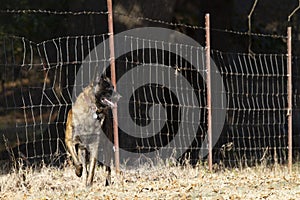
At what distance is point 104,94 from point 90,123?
0.42m

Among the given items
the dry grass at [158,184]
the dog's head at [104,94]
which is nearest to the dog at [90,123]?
the dog's head at [104,94]

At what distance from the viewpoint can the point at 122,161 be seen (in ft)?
38.0

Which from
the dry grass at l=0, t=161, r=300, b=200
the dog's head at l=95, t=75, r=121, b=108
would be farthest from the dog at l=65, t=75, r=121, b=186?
the dry grass at l=0, t=161, r=300, b=200

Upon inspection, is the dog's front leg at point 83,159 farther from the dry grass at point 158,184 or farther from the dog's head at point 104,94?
the dog's head at point 104,94

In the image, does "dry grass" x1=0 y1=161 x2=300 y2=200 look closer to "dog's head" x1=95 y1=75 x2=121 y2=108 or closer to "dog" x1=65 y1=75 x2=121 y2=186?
"dog" x1=65 y1=75 x2=121 y2=186

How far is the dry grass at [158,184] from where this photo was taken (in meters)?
8.73

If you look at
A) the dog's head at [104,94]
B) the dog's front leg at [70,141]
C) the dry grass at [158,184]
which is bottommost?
the dry grass at [158,184]

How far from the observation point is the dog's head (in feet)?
31.3

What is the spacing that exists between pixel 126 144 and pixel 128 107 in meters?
0.64

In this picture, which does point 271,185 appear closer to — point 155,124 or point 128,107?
point 128,107

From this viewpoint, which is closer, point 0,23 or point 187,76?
point 187,76

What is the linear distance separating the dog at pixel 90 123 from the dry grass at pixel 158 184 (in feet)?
1.04

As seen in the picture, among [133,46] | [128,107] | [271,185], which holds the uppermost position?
[133,46]

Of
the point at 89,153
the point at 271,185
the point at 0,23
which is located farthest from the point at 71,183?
the point at 0,23
